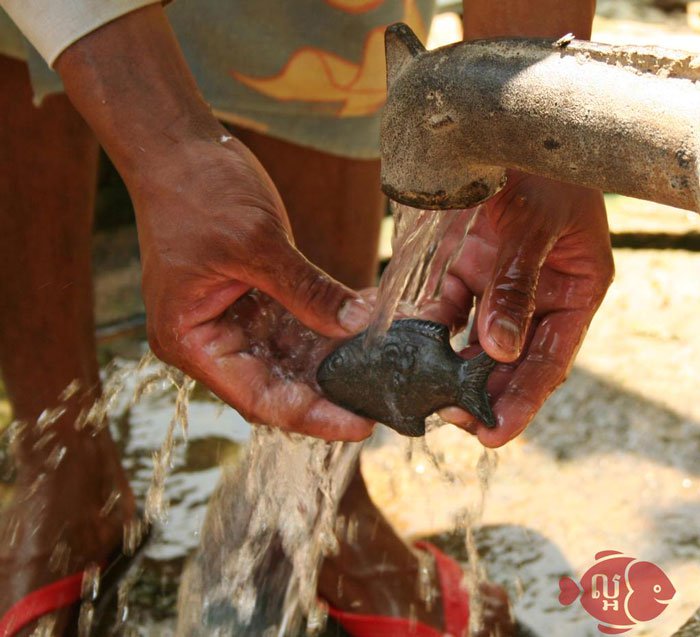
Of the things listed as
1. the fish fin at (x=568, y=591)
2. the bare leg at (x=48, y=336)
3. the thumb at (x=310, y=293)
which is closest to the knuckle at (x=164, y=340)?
the thumb at (x=310, y=293)

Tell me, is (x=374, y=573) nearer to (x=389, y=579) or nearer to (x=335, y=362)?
(x=389, y=579)

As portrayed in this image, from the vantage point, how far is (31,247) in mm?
1813

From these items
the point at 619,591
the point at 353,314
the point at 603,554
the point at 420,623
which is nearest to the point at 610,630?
the point at 619,591

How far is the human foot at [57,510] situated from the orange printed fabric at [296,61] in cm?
68

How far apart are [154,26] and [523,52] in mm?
541

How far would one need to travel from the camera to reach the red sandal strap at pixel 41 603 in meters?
1.75

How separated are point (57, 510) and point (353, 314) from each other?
88 centimetres

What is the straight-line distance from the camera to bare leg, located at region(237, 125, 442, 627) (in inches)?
73.5

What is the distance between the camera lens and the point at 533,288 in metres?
1.34

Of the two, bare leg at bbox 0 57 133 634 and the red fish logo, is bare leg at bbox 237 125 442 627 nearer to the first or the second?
the red fish logo

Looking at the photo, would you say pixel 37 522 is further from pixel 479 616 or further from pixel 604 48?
pixel 604 48

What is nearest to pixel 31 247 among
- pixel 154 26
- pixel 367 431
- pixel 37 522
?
pixel 37 522

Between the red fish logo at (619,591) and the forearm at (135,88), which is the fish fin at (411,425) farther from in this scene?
the red fish logo at (619,591)

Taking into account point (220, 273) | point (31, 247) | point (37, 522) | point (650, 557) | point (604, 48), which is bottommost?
point (650, 557)
